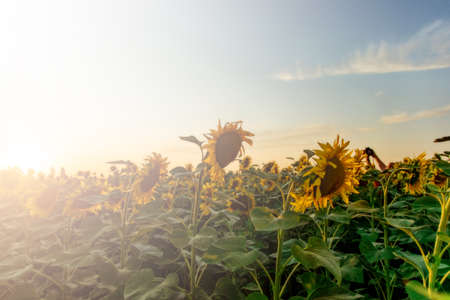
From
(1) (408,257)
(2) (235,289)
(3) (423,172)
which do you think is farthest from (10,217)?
(3) (423,172)

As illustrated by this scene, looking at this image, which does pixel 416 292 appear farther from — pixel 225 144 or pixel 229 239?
pixel 225 144

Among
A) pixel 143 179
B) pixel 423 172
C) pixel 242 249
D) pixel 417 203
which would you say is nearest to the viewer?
pixel 242 249

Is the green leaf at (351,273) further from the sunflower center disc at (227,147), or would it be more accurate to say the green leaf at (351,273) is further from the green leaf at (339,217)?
the sunflower center disc at (227,147)

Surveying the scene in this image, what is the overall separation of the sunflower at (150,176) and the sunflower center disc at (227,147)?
947 millimetres

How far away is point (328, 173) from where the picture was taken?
187cm

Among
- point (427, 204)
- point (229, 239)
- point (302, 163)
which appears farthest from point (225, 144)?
point (302, 163)

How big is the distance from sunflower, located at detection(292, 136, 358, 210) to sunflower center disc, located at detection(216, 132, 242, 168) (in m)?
0.58

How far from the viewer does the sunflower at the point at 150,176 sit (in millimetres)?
2887

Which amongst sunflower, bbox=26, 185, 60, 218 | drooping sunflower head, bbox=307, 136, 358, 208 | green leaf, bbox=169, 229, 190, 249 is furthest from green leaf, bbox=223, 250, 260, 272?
sunflower, bbox=26, 185, 60, 218

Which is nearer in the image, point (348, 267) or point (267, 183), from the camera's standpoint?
point (348, 267)

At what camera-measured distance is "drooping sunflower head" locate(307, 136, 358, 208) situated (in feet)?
5.99

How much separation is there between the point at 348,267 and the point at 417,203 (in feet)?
2.32

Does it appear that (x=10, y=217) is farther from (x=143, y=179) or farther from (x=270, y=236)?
(x=270, y=236)

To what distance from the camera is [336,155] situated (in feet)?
6.21
